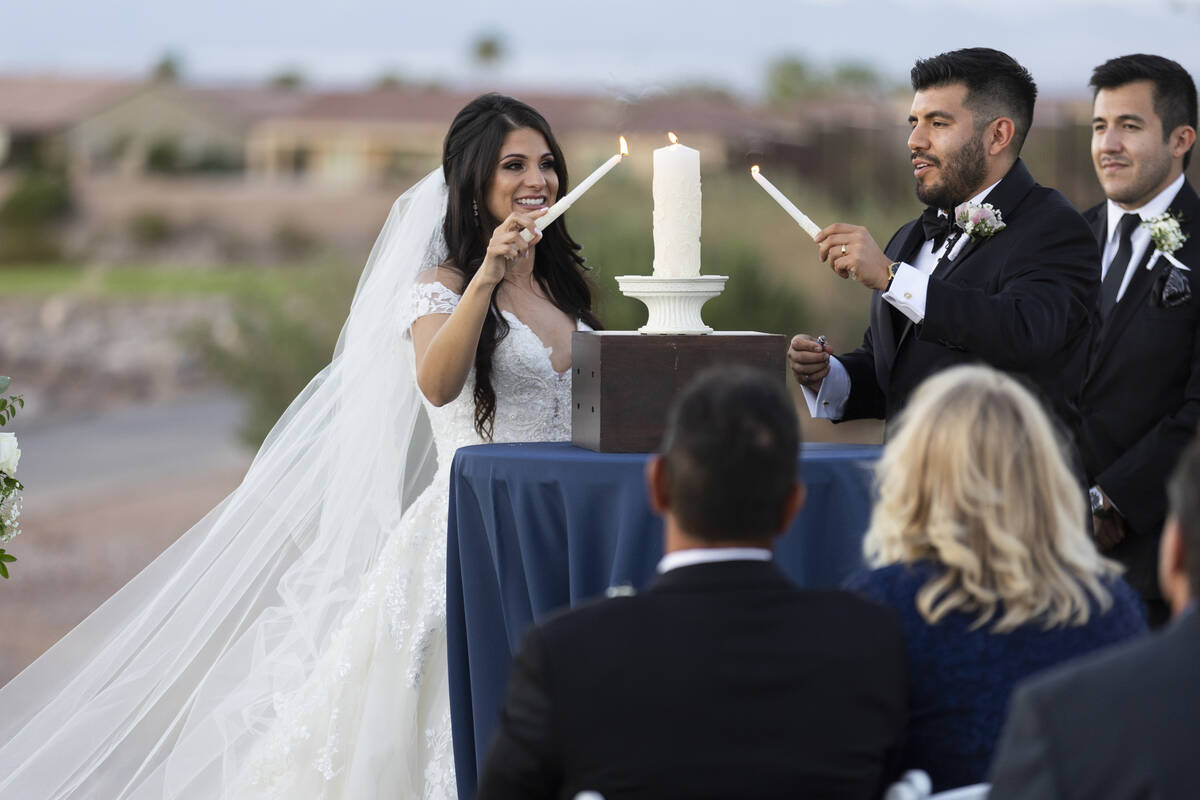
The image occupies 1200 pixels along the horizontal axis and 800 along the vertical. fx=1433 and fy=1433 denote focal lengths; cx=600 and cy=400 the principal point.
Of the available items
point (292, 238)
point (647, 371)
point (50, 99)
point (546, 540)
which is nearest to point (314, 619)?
point (546, 540)

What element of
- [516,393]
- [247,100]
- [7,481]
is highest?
[247,100]

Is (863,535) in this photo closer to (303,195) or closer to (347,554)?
(347,554)

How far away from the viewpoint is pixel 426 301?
155 inches

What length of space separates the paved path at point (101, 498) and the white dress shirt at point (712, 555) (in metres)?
7.46

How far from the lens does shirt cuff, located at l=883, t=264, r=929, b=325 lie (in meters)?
3.33

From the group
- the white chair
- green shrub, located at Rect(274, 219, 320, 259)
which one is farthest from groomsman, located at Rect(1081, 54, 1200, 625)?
green shrub, located at Rect(274, 219, 320, 259)

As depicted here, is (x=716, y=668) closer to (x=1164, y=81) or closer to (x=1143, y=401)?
(x=1143, y=401)

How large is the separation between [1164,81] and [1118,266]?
583 mm

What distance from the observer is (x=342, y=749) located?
389cm

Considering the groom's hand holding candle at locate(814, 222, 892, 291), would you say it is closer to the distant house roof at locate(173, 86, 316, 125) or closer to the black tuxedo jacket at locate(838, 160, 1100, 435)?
the black tuxedo jacket at locate(838, 160, 1100, 435)

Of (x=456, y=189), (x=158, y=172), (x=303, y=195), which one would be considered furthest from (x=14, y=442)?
(x=158, y=172)

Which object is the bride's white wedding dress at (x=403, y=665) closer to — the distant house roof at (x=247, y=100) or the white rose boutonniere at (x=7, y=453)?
the white rose boutonniere at (x=7, y=453)

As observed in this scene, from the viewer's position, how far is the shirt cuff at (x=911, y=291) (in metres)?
3.33

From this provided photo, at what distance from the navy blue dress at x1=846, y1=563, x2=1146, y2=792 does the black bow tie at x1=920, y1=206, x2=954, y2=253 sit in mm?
1666
